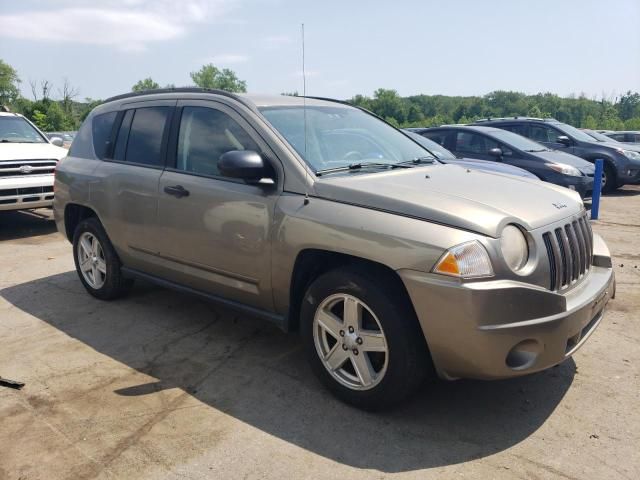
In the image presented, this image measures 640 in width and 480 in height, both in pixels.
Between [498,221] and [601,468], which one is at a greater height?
[498,221]

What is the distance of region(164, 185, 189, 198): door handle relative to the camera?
3958mm

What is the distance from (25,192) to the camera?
815 cm

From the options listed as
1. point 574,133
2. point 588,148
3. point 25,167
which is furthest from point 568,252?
point 574,133

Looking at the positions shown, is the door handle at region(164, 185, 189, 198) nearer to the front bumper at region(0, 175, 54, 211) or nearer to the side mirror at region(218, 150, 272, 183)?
the side mirror at region(218, 150, 272, 183)

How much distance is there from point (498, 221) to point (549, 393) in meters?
1.25

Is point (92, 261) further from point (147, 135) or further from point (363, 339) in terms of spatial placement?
point (363, 339)

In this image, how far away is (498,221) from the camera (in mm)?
2803

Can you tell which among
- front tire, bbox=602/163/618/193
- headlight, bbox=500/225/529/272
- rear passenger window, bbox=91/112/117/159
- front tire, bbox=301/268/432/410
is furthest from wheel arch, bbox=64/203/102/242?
front tire, bbox=602/163/618/193

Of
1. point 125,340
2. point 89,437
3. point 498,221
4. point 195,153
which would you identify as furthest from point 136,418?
point 498,221

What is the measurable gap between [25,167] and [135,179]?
15.7 feet

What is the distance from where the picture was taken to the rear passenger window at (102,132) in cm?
496

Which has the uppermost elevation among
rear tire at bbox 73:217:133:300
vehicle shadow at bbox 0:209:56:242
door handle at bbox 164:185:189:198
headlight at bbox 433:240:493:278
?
door handle at bbox 164:185:189:198

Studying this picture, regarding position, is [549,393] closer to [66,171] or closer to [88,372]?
[88,372]

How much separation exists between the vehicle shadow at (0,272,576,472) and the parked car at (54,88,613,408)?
22 cm
